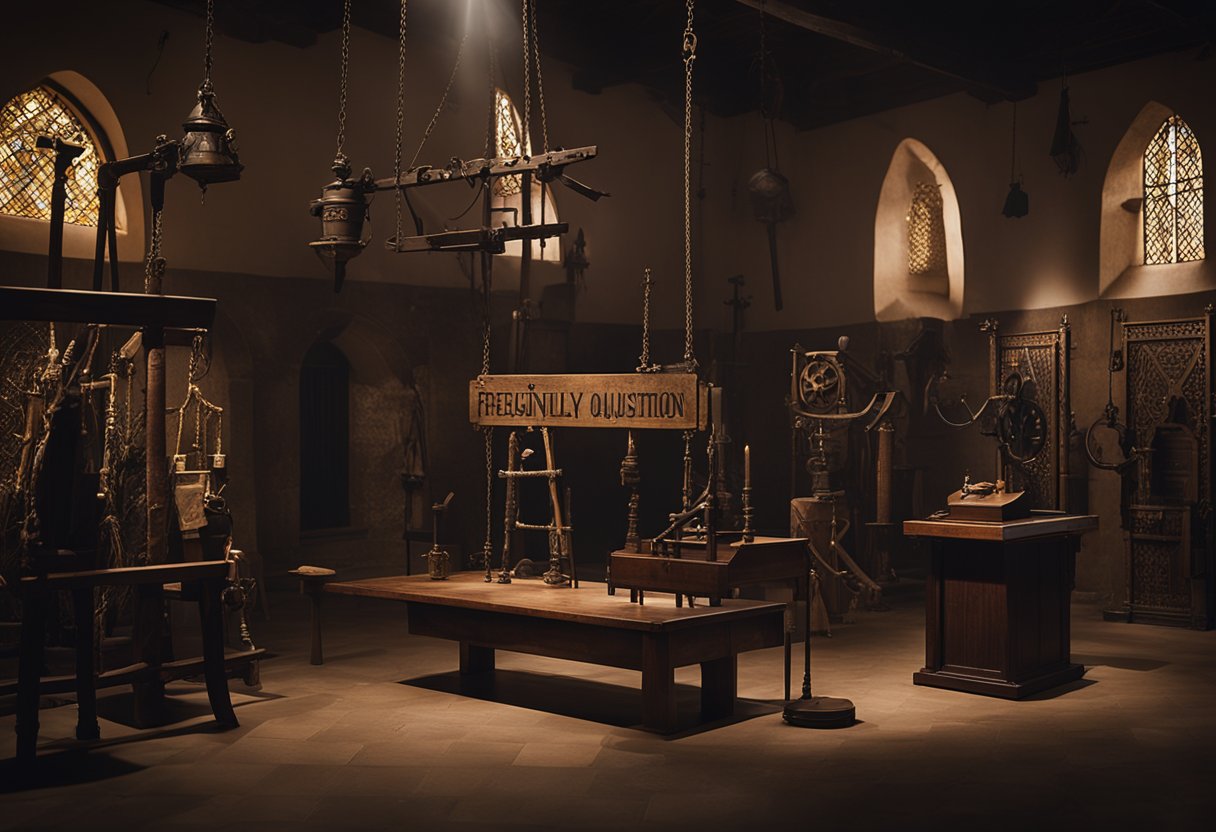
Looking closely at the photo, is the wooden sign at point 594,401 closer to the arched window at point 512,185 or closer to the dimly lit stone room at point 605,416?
the dimly lit stone room at point 605,416

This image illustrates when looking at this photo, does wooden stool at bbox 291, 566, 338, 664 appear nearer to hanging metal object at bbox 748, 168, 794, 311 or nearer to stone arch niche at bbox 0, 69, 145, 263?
stone arch niche at bbox 0, 69, 145, 263

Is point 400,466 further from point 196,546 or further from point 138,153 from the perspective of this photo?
point 196,546

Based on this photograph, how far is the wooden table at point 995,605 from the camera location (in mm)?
7664

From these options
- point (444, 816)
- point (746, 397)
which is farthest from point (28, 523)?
point (746, 397)

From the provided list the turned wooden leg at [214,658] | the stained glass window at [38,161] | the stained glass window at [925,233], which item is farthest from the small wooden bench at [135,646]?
the stained glass window at [925,233]

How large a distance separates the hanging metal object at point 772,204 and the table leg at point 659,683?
800 cm

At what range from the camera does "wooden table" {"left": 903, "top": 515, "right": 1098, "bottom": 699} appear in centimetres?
766

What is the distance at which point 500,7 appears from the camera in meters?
12.6

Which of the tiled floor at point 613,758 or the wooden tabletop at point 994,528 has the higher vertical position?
the wooden tabletop at point 994,528

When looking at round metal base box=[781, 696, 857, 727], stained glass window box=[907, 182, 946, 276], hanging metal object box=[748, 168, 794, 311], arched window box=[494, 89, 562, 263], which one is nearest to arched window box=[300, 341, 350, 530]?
arched window box=[494, 89, 562, 263]

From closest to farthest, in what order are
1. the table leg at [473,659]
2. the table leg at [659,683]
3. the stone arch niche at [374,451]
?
1. the table leg at [659,683]
2. the table leg at [473,659]
3. the stone arch niche at [374,451]

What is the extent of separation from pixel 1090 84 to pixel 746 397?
482cm

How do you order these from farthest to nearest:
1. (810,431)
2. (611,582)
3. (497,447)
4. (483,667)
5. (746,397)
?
(746,397) → (497,447) → (810,431) → (483,667) → (611,582)

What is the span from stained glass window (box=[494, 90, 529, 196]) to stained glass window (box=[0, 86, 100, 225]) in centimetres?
399
